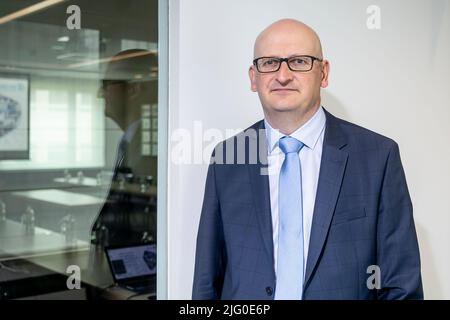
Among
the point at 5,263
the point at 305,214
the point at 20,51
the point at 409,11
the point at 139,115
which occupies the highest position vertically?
the point at 20,51

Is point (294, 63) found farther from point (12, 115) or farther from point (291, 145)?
point (12, 115)

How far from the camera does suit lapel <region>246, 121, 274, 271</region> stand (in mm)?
1319

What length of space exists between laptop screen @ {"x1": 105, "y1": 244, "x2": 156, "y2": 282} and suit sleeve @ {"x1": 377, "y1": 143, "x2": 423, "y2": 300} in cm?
78

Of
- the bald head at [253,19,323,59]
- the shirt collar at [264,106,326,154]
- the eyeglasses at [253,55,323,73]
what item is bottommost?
the shirt collar at [264,106,326,154]

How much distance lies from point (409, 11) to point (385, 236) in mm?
851

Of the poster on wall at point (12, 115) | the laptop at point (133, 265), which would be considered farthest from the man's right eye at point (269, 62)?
the poster on wall at point (12, 115)

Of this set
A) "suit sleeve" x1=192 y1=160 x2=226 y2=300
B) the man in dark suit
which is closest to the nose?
the man in dark suit

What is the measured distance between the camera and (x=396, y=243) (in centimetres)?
130

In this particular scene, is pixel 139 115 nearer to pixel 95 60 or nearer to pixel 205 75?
pixel 205 75

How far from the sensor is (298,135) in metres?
1.36

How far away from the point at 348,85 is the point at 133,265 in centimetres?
95

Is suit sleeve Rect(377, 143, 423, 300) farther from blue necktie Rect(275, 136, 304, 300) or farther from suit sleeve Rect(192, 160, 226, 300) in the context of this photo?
suit sleeve Rect(192, 160, 226, 300)

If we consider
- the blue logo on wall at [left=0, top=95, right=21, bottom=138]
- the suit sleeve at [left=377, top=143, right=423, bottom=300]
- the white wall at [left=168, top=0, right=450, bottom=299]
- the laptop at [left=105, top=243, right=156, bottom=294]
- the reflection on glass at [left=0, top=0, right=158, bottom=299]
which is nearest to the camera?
the suit sleeve at [left=377, top=143, right=423, bottom=300]

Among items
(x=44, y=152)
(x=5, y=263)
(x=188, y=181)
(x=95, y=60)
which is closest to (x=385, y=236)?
(x=188, y=181)
